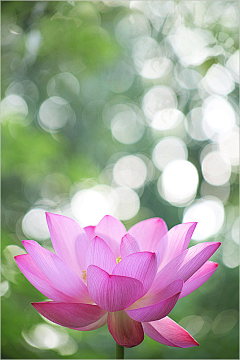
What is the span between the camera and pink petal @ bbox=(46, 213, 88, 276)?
171mm

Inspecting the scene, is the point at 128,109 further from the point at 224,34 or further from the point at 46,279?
the point at 46,279

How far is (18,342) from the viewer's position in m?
0.46

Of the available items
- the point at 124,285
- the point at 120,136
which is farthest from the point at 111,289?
the point at 120,136

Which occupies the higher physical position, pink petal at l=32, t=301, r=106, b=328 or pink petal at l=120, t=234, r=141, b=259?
pink petal at l=120, t=234, r=141, b=259

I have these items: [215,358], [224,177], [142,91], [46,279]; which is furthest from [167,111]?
[46,279]

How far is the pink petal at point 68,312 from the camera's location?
0.13m

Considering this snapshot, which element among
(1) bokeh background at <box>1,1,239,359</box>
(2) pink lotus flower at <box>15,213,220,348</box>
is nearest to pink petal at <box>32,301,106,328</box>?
(2) pink lotus flower at <box>15,213,220,348</box>

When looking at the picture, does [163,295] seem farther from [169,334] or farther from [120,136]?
[120,136]

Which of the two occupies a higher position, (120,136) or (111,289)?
(120,136)

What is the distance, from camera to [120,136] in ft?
2.33

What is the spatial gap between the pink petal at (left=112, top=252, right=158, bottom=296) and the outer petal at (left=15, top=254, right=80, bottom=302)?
0.03m

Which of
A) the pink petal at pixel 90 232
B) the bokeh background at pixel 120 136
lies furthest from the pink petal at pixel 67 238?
the bokeh background at pixel 120 136

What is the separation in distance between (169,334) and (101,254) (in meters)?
0.05

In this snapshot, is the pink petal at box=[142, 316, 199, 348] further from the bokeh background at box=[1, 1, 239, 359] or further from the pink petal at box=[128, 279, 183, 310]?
the bokeh background at box=[1, 1, 239, 359]
